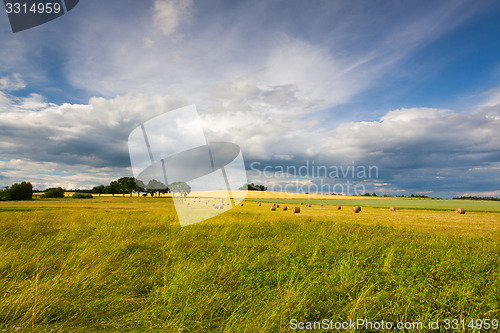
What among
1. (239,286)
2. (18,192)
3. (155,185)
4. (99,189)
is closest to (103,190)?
(99,189)

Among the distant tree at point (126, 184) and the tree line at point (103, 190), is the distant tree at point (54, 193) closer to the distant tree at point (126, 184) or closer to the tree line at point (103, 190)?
the tree line at point (103, 190)

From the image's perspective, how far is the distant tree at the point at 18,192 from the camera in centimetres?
7900

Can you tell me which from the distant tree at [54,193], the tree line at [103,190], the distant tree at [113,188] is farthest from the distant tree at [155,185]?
the distant tree at [54,193]

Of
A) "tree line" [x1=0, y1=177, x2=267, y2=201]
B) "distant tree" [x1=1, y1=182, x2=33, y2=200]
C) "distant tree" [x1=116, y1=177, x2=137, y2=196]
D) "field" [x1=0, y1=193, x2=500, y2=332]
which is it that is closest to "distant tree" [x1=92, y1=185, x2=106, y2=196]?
"tree line" [x1=0, y1=177, x2=267, y2=201]

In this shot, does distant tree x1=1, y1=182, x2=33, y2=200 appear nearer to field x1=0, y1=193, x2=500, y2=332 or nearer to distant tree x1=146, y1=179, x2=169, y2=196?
distant tree x1=146, y1=179, x2=169, y2=196

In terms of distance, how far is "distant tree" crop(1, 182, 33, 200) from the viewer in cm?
7900

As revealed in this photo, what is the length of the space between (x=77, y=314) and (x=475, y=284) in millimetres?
10100

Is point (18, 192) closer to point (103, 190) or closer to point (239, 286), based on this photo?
point (103, 190)

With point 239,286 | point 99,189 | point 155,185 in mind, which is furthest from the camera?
point 99,189

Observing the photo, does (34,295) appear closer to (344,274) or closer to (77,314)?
(77,314)

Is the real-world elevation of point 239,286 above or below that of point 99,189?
below

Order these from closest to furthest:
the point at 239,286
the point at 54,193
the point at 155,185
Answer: the point at 239,286, the point at 155,185, the point at 54,193

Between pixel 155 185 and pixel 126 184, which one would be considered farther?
pixel 126 184

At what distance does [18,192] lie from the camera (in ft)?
263
